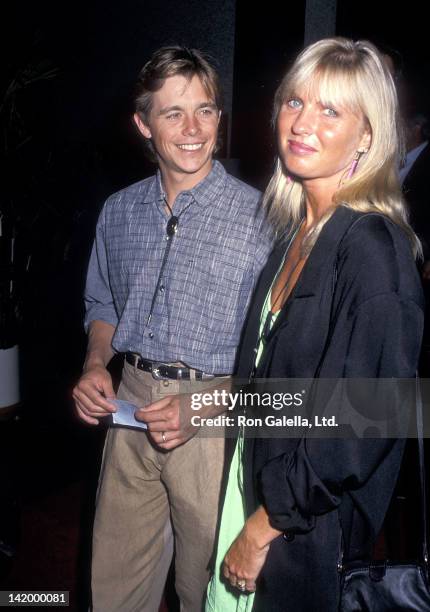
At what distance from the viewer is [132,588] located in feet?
6.10

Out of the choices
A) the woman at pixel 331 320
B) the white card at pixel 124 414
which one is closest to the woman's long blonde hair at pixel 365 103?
the woman at pixel 331 320

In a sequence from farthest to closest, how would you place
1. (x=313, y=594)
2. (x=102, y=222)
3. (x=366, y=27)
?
(x=366, y=27), (x=102, y=222), (x=313, y=594)

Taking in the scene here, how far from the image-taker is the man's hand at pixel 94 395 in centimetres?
166

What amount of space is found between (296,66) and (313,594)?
1.10 meters

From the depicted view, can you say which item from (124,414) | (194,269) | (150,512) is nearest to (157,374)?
(124,414)

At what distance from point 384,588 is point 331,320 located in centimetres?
54

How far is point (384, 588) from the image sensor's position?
1187 millimetres

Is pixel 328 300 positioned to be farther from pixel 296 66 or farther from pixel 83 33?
pixel 83 33

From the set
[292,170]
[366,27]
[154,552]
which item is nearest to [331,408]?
[292,170]

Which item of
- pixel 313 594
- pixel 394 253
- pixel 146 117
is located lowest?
pixel 313 594

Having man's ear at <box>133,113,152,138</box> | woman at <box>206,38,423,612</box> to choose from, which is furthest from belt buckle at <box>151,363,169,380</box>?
man's ear at <box>133,113,152,138</box>

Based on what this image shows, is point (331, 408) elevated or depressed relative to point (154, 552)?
elevated

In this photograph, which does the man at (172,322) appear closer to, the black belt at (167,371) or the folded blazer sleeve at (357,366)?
the black belt at (167,371)

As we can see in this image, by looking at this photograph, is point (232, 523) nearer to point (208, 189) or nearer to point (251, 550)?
point (251, 550)
